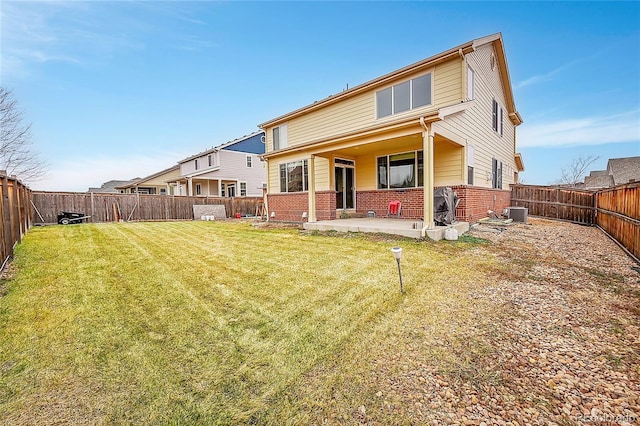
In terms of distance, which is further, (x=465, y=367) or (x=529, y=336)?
(x=529, y=336)

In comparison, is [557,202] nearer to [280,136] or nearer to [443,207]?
[443,207]

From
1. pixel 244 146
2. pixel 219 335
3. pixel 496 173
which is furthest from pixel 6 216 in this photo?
pixel 244 146

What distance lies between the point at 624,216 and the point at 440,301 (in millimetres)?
6752

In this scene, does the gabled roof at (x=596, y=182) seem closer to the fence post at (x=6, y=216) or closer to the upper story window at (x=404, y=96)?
the upper story window at (x=404, y=96)

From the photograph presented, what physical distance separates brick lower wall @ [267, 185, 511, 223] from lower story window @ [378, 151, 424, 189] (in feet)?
0.95

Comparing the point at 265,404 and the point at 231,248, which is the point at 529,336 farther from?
the point at 231,248

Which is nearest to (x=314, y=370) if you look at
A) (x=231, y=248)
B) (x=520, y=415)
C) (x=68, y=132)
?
(x=520, y=415)

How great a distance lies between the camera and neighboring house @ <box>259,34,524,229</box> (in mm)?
8906

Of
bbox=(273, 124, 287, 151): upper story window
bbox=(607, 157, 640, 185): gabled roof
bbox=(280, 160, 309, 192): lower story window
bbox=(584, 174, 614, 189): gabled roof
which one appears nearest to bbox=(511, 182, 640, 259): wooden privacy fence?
bbox=(280, 160, 309, 192): lower story window

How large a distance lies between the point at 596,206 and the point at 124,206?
23732 mm

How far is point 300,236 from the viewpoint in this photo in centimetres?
926

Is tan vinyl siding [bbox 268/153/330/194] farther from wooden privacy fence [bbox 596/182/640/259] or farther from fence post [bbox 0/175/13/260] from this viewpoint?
wooden privacy fence [bbox 596/182/640/259]

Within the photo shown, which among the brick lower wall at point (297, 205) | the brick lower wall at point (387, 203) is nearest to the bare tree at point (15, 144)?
the brick lower wall at point (297, 205)

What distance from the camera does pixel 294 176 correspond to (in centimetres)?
1291
